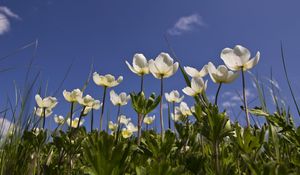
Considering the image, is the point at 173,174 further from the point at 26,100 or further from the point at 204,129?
the point at 26,100

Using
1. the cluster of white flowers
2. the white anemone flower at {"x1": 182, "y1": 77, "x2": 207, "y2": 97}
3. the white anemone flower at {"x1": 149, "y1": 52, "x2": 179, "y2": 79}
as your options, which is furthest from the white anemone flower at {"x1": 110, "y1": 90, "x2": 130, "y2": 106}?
the white anemone flower at {"x1": 182, "y1": 77, "x2": 207, "y2": 97}

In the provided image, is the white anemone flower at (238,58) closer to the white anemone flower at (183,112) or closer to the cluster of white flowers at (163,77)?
the cluster of white flowers at (163,77)

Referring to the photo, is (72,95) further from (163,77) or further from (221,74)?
(221,74)

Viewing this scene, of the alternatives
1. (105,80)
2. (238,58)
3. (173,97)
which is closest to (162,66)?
(238,58)

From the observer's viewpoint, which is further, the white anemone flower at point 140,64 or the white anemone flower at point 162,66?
the white anemone flower at point 140,64

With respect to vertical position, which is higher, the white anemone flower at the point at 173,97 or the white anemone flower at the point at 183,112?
the white anemone flower at the point at 173,97

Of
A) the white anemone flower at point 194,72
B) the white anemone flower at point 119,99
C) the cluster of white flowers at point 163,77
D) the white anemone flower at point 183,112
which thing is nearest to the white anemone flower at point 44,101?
the cluster of white flowers at point 163,77

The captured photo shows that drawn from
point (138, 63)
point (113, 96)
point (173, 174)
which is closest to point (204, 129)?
point (173, 174)
